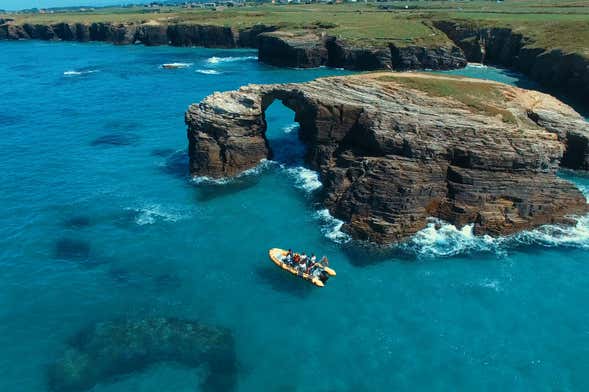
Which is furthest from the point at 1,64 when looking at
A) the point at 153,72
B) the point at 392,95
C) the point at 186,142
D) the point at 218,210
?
the point at 392,95

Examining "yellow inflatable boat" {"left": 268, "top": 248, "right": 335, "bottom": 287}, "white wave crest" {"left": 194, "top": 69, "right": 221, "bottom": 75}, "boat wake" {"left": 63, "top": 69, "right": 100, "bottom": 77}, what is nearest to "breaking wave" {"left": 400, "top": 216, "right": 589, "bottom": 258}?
"yellow inflatable boat" {"left": 268, "top": 248, "right": 335, "bottom": 287}

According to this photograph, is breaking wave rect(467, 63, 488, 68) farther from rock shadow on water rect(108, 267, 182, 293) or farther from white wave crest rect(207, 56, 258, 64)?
rock shadow on water rect(108, 267, 182, 293)

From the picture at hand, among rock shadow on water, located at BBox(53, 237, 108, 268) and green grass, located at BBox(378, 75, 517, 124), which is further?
green grass, located at BBox(378, 75, 517, 124)

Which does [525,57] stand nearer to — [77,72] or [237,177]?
[237,177]

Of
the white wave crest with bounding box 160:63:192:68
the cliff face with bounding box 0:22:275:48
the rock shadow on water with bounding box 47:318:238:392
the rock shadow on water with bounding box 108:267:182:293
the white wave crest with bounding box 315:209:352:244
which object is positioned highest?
the cliff face with bounding box 0:22:275:48

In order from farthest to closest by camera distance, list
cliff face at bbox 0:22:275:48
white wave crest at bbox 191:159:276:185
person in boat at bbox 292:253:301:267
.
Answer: cliff face at bbox 0:22:275:48
white wave crest at bbox 191:159:276:185
person in boat at bbox 292:253:301:267

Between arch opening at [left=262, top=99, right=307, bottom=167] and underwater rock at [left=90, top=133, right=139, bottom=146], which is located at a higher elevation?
arch opening at [left=262, top=99, right=307, bottom=167]

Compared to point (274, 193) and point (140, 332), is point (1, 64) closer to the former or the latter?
point (274, 193)

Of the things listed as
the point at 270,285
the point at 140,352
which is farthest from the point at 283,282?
the point at 140,352
